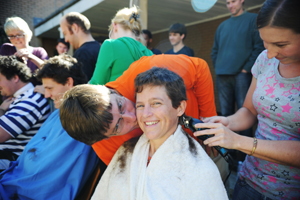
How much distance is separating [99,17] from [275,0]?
6.98 m

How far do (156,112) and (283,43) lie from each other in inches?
33.2

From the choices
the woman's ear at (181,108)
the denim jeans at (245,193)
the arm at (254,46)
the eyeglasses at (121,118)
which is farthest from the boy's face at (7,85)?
the arm at (254,46)

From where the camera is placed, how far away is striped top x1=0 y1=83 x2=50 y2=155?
2.35 meters

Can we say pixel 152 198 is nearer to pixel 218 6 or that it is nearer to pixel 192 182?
pixel 192 182

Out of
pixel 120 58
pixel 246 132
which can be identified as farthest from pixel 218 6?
pixel 120 58

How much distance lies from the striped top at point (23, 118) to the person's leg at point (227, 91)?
2.71 meters

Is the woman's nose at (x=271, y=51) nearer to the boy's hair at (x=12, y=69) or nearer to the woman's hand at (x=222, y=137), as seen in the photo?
the woman's hand at (x=222, y=137)

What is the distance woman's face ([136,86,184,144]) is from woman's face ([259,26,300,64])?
690 mm

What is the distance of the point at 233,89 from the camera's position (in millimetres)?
3486

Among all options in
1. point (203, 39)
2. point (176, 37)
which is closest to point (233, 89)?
point (176, 37)

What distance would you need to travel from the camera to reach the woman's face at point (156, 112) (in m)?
→ 1.47

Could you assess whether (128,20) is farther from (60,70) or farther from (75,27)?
(75,27)

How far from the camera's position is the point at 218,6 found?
5.64m

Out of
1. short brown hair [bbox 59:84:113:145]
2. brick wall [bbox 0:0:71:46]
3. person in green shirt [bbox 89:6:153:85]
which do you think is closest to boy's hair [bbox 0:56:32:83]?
person in green shirt [bbox 89:6:153:85]
